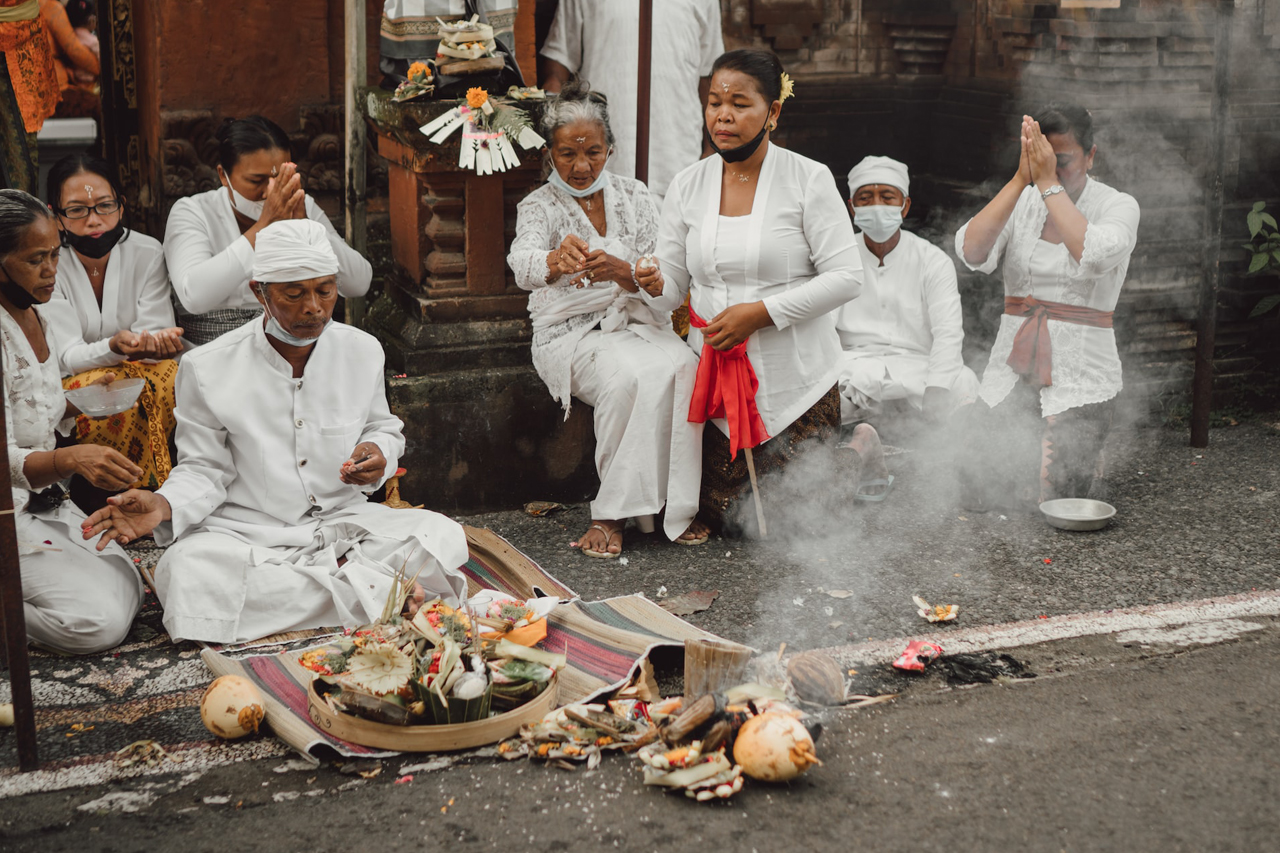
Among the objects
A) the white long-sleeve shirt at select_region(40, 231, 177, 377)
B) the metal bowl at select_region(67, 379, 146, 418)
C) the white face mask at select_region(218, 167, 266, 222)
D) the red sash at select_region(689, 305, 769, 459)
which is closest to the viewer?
the metal bowl at select_region(67, 379, 146, 418)

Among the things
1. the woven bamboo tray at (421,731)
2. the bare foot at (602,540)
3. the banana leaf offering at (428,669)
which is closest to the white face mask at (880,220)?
the bare foot at (602,540)

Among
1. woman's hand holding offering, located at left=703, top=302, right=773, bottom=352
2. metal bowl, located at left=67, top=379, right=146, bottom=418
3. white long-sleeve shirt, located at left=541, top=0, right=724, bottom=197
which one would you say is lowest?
metal bowl, located at left=67, top=379, right=146, bottom=418

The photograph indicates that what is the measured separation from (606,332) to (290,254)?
1675 mm

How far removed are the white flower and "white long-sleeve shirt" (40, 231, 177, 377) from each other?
2.26 m

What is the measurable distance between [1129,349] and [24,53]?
6.05 metres

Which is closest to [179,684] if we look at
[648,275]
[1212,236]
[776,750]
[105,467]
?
[105,467]

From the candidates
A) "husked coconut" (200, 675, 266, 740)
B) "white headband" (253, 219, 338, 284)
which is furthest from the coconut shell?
"white headband" (253, 219, 338, 284)

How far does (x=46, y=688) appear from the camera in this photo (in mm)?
4258

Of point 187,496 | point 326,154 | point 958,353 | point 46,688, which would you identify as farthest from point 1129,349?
point 46,688

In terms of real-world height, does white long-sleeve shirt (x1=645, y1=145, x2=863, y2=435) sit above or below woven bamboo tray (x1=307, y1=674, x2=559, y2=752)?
above

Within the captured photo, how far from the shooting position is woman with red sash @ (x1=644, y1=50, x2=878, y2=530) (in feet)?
17.5

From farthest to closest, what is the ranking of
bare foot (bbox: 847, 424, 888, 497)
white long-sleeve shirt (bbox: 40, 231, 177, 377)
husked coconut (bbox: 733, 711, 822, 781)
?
bare foot (bbox: 847, 424, 888, 497) → white long-sleeve shirt (bbox: 40, 231, 177, 377) → husked coconut (bbox: 733, 711, 822, 781)

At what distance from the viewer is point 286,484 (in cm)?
477

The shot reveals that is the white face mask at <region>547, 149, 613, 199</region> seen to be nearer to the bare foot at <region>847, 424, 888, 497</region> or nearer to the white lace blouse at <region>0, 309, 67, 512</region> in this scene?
the bare foot at <region>847, 424, 888, 497</region>
